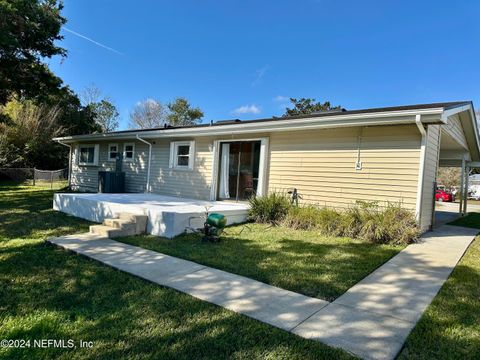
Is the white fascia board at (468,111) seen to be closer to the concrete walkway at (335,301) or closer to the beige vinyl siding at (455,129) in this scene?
the beige vinyl siding at (455,129)

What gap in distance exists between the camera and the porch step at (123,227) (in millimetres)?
5614

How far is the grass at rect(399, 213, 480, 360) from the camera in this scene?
2.21 meters

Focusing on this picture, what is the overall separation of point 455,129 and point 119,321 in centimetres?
968

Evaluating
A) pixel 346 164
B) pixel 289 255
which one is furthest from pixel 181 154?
pixel 289 255

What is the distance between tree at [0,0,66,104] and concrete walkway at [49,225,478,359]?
806 cm

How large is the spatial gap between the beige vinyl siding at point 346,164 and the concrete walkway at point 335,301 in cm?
184

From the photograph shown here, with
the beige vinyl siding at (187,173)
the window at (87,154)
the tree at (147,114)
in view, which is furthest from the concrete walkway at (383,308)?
the tree at (147,114)

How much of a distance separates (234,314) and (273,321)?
361mm

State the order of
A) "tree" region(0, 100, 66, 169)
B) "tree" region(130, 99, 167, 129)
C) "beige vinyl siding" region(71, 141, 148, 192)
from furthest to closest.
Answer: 1. "tree" region(130, 99, 167, 129)
2. "tree" region(0, 100, 66, 169)
3. "beige vinyl siding" region(71, 141, 148, 192)

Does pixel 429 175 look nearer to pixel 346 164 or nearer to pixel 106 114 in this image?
pixel 346 164

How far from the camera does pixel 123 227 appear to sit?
5.79 m

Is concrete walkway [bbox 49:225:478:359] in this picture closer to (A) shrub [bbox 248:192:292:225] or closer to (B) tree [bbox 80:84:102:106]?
(A) shrub [bbox 248:192:292:225]

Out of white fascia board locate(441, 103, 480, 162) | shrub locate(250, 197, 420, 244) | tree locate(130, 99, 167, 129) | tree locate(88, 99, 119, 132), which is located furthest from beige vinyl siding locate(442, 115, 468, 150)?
tree locate(88, 99, 119, 132)

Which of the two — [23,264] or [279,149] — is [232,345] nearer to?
[23,264]
